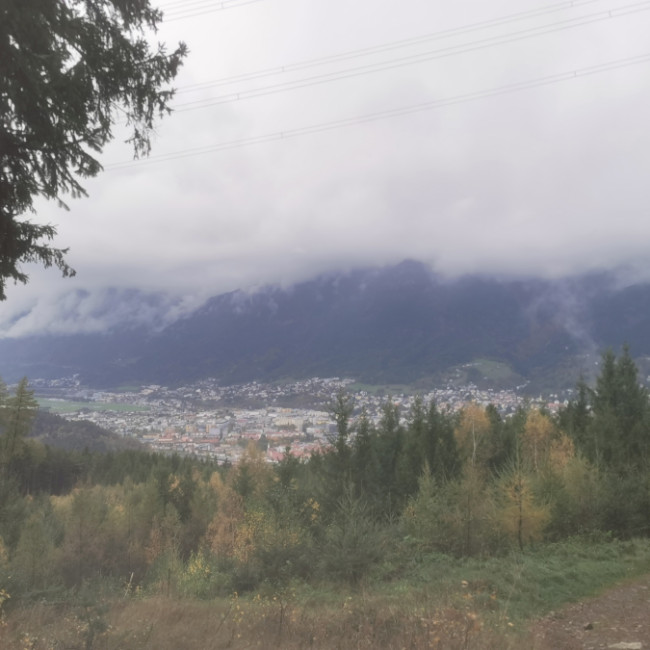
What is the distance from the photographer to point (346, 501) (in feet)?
43.9

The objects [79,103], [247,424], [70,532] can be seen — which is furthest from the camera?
[247,424]

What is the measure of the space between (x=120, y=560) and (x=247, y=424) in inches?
4104

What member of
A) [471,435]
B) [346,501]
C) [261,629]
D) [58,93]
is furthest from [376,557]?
[471,435]

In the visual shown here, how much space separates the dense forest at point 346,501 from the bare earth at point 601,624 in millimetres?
3947

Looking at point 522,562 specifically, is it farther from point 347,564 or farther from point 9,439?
point 9,439

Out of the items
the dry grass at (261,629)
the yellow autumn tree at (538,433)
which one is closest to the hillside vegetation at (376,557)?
the dry grass at (261,629)

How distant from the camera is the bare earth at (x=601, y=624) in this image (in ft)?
22.9

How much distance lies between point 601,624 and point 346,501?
680 centimetres

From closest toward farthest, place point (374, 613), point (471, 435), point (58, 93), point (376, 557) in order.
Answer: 1. point (58, 93)
2. point (374, 613)
3. point (376, 557)
4. point (471, 435)

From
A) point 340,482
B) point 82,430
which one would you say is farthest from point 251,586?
point 82,430

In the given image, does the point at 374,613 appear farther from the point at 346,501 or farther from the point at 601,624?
the point at 346,501

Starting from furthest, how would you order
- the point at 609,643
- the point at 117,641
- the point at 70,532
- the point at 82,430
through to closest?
the point at 82,430
the point at 70,532
the point at 609,643
the point at 117,641

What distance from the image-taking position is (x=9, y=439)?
3122 cm

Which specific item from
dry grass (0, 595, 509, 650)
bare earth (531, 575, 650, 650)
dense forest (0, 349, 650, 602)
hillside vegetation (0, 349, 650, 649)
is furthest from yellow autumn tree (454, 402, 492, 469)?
dry grass (0, 595, 509, 650)
